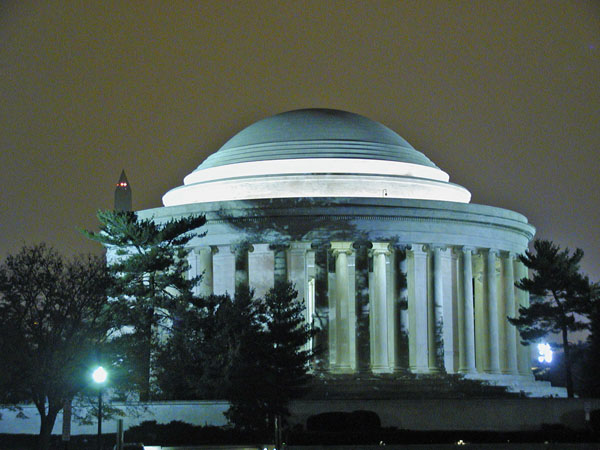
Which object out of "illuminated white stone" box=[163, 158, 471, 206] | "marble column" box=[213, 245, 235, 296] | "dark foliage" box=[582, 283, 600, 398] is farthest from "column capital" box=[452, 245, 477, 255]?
"marble column" box=[213, 245, 235, 296]

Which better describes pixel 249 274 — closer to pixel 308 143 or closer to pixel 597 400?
pixel 308 143

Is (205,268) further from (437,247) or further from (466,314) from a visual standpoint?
(466,314)

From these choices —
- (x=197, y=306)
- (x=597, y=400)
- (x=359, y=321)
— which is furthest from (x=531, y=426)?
(x=197, y=306)

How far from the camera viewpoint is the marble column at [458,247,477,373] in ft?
318

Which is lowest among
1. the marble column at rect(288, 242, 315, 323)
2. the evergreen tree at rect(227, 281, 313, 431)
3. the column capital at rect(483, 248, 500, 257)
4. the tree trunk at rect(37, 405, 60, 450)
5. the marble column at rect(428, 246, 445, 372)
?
the tree trunk at rect(37, 405, 60, 450)

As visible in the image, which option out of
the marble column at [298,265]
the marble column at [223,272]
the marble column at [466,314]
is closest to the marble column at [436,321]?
the marble column at [466,314]

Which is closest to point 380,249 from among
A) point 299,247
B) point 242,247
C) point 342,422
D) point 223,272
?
point 299,247

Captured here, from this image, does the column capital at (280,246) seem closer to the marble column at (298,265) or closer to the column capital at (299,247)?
the marble column at (298,265)

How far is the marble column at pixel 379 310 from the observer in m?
93.4

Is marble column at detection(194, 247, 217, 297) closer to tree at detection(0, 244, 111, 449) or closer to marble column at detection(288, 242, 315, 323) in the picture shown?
marble column at detection(288, 242, 315, 323)

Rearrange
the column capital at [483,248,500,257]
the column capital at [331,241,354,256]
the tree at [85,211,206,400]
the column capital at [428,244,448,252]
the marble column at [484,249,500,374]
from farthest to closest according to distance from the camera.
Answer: the marble column at [484,249,500,374] < the column capital at [483,248,500,257] < the column capital at [428,244,448,252] < the column capital at [331,241,354,256] < the tree at [85,211,206,400]

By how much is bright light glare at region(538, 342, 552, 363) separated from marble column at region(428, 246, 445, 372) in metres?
20.4

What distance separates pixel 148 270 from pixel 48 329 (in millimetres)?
15030

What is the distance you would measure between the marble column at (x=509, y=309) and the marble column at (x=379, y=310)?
10.7 metres
